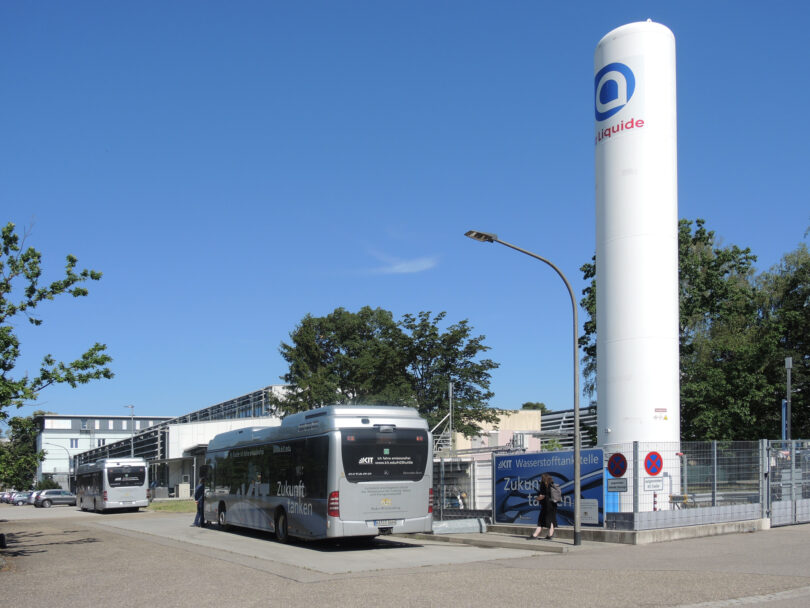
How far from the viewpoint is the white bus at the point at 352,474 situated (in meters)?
19.6

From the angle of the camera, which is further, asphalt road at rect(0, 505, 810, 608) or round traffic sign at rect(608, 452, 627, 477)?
round traffic sign at rect(608, 452, 627, 477)

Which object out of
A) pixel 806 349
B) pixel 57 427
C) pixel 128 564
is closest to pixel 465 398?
pixel 806 349

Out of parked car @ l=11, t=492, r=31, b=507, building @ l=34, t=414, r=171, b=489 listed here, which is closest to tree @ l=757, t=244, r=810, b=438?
parked car @ l=11, t=492, r=31, b=507

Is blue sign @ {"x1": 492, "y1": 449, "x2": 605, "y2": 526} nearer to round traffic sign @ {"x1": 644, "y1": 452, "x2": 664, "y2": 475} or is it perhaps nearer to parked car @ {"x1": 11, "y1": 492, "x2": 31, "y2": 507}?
round traffic sign @ {"x1": 644, "y1": 452, "x2": 664, "y2": 475}

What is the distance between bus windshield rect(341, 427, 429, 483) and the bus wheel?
3427 mm

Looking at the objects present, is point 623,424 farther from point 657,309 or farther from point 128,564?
point 128,564

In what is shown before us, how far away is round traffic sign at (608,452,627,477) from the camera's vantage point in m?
20.7

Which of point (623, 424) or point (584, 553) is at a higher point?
point (623, 424)

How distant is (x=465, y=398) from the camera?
199 ft

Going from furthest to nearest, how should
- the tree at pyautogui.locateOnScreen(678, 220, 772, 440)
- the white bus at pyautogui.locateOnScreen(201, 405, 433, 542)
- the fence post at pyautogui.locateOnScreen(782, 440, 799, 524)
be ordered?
the tree at pyautogui.locateOnScreen(678, 220, 772, 440) → the fence post at pyautogui.locateOnScreen(782, 440, 799, 524) → the white bus at pyautogui.locateOnScreen(201, 405, 433, 542)

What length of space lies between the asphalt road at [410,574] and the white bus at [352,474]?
0.70 meters

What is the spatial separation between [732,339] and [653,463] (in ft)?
103

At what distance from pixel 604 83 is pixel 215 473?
17689mm

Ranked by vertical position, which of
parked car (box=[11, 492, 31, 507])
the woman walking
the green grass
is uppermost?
the woman walking
